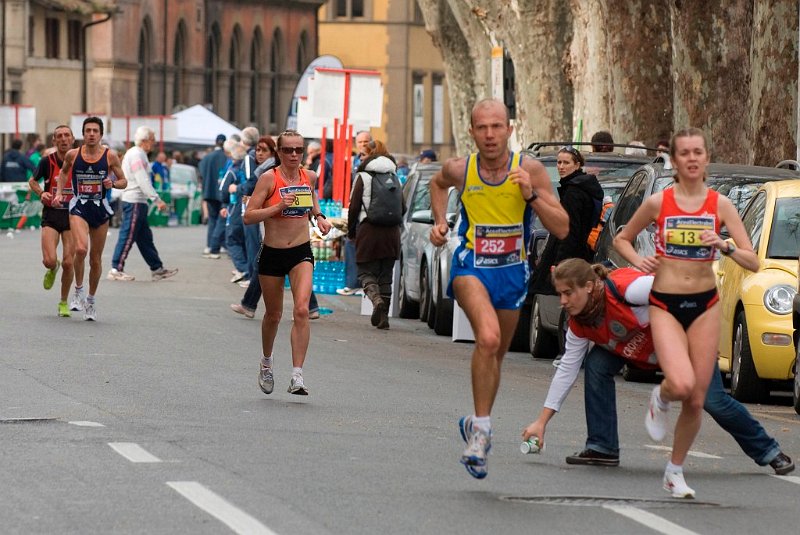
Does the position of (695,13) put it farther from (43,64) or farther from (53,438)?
(43,64)

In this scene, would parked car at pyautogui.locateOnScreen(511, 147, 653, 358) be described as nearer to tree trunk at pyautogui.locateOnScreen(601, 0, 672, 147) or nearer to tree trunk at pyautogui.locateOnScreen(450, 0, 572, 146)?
tree trunk at pyautogui.locateOnScreen(601, 0, 672, 147)

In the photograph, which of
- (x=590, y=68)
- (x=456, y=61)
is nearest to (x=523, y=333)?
(x=590, y=68)

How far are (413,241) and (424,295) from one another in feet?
2.75

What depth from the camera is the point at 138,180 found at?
27.0 meters

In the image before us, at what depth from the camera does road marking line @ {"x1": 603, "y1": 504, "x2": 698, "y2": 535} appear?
8.88 metres

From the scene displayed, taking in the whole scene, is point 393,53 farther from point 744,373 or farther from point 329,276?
point 744,373

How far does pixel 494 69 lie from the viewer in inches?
1148

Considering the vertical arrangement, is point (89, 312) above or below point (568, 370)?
below

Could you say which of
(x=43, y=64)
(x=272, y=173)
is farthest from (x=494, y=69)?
(x=43, y=64)

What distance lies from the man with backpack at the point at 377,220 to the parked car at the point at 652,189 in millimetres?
5220

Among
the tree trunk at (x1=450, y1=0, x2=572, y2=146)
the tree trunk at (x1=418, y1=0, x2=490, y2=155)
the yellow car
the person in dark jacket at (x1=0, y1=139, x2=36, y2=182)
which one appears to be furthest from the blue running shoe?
the person in dark jacket at (x1=0, y1=139, x2=36, y2=182)

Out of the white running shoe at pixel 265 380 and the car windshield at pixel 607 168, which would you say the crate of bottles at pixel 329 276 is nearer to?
the car windshield at pixel 607 168

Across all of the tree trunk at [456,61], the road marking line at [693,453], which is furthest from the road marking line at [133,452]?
the tree trunk at [456,61]

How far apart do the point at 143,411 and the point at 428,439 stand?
5.90ft
